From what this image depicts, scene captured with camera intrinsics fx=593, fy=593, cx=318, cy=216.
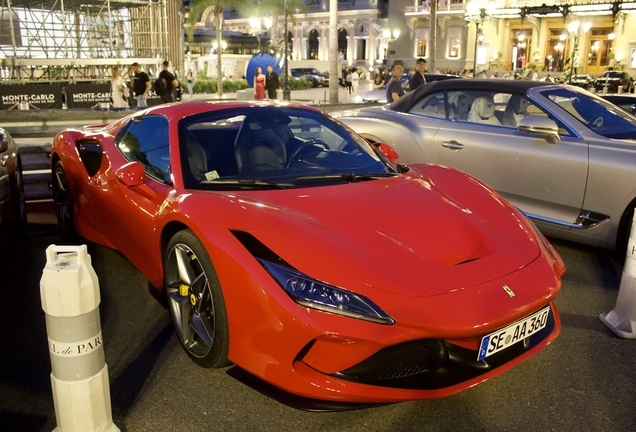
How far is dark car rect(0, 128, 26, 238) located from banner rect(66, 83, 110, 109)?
17069 millimetres

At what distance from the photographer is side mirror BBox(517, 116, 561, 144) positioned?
194 inches

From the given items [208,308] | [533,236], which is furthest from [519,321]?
[208,308]

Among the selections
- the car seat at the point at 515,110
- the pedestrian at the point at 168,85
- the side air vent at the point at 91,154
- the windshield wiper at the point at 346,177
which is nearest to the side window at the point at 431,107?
the car seat at the point at 515,110

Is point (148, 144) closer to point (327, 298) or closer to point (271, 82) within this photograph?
point (327, 298)

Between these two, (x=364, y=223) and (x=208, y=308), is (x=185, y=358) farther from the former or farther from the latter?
(x=364, y=223)

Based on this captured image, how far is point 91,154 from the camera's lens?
4.54 m

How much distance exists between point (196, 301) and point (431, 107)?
3929 millimetres

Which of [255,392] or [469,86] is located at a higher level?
[469,86]

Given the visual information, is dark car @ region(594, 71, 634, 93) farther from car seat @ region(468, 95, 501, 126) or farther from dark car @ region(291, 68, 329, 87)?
car seat @ region(468, 95, 501, 126)

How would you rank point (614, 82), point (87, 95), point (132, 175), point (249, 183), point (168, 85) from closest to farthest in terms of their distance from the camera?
point (249, 183) → point (132, 175) → point (168, 85) → point (87, 95) → point (614, 82)

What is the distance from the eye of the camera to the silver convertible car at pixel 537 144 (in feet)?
15.5

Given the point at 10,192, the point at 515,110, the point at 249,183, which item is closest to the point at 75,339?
the point at 249,183

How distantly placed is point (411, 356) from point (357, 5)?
84.5m

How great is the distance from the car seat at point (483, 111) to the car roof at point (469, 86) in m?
0.12
